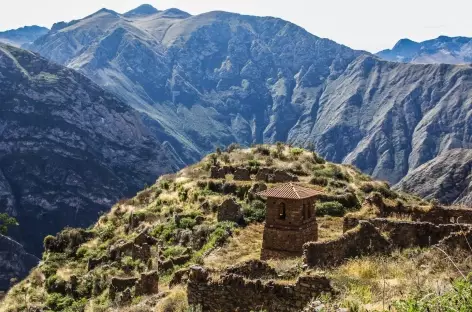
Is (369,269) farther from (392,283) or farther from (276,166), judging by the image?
(276,166)

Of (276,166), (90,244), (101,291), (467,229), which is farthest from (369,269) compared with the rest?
(276,166)

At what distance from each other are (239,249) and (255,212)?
8.12m

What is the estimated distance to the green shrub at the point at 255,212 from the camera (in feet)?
127

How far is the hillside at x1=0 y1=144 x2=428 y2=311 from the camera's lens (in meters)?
30.0

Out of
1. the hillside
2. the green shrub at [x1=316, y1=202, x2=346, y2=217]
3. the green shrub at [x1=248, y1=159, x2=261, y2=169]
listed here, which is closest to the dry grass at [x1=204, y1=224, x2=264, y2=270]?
the hillside

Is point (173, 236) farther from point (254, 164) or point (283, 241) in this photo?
point (254, 164)

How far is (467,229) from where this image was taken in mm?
16031

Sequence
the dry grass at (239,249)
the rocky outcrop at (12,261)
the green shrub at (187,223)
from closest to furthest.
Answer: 1. the dry grass at (239,249)
2. the green shrub at (187,223)
3. the rocky outcrop at (12,261)

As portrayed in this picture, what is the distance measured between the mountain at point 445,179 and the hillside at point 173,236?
5648cm

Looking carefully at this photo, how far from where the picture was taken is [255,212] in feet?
129

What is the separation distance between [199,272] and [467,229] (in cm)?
769

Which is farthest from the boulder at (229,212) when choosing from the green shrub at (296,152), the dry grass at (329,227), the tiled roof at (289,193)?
the green shrub at (296,152)

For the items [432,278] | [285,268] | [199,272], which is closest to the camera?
[432,278]

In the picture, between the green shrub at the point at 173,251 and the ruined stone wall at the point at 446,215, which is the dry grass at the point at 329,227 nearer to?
the ruined stone wall at the point at 446,215
